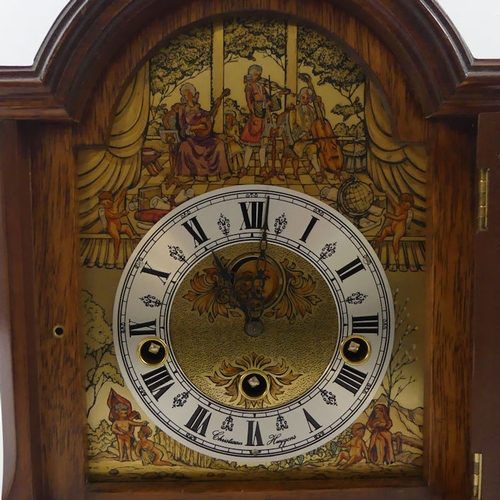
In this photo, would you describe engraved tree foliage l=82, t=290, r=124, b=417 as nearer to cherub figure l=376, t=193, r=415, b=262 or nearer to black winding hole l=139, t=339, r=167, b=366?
black winding hole l=139, t=339, r=167, b=366

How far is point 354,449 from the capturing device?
3.00ft

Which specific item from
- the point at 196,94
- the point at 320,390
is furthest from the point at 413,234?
the point at 196,94

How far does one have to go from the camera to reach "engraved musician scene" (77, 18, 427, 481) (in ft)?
2.83

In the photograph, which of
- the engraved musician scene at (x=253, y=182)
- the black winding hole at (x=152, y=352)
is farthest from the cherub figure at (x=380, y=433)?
the black winding hole at (x=152, y=352)

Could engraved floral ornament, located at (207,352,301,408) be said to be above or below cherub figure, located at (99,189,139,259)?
below

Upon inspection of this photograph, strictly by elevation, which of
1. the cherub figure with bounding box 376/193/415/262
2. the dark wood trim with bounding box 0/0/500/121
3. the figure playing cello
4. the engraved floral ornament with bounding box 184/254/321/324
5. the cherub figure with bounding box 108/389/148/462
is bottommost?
the cherub figure with bounding box 108/389/148/462

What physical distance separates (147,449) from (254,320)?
9.9 inches

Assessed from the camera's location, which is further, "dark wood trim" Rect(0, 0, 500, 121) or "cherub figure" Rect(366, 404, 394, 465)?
"cherub figure" Rect(366, 404, 394, 465)

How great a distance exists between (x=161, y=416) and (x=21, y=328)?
24 centimetres

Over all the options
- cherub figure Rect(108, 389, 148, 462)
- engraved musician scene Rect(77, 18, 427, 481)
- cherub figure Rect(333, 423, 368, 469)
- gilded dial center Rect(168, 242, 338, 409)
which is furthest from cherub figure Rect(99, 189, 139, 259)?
cherub figure Rect(333, 423, 368, 469)

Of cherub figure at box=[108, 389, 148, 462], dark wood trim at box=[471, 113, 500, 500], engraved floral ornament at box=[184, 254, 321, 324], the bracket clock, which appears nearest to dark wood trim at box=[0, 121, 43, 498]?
the bracket clock

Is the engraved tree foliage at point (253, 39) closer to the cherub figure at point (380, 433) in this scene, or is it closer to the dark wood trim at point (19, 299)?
the dark wood trim at point (19, 299)

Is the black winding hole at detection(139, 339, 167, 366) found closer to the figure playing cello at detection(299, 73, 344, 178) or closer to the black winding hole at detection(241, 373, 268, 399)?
the black winding hole at detection(241, 373, 268, 399)

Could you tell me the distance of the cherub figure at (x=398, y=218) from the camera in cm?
89
